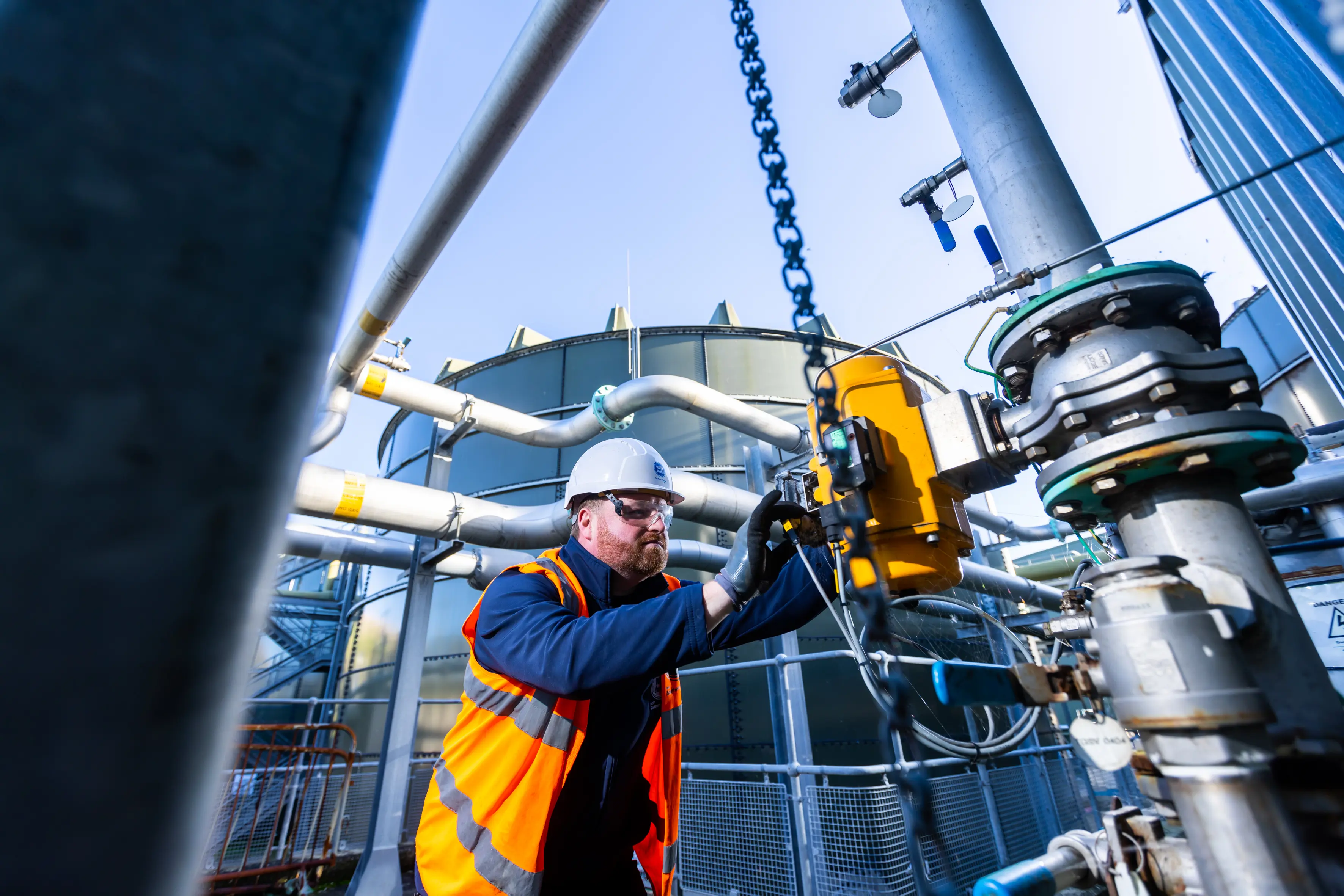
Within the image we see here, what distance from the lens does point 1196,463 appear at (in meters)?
1.02

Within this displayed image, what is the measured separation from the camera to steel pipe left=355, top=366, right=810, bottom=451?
4250mm

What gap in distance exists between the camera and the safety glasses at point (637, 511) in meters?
2.20

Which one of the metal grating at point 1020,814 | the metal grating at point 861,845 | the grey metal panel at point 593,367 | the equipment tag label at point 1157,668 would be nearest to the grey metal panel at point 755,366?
the grey metal panel at point 593,367

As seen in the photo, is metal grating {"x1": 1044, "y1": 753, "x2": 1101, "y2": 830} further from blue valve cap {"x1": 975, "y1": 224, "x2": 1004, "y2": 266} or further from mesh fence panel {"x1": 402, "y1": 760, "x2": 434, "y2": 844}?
mesh fence panel {"x1": 402, "y1": 760, "x2": 434, "y2": 844}

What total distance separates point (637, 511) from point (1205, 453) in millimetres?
1572

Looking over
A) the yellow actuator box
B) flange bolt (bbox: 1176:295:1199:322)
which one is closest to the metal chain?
the yellow actuator box

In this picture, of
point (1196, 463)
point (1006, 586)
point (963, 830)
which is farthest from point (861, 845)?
point (1006, 586)

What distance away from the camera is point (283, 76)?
24cm

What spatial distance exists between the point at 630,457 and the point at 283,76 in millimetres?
2257

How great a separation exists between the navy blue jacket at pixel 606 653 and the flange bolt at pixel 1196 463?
984mm

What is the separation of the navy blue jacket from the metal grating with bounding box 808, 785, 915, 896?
6.23 feet

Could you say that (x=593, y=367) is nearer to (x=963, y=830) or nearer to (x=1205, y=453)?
(x=963, y=830)

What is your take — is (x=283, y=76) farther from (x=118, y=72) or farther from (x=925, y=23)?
(x=925, y=23)

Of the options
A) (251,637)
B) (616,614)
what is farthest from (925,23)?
(251,637)
